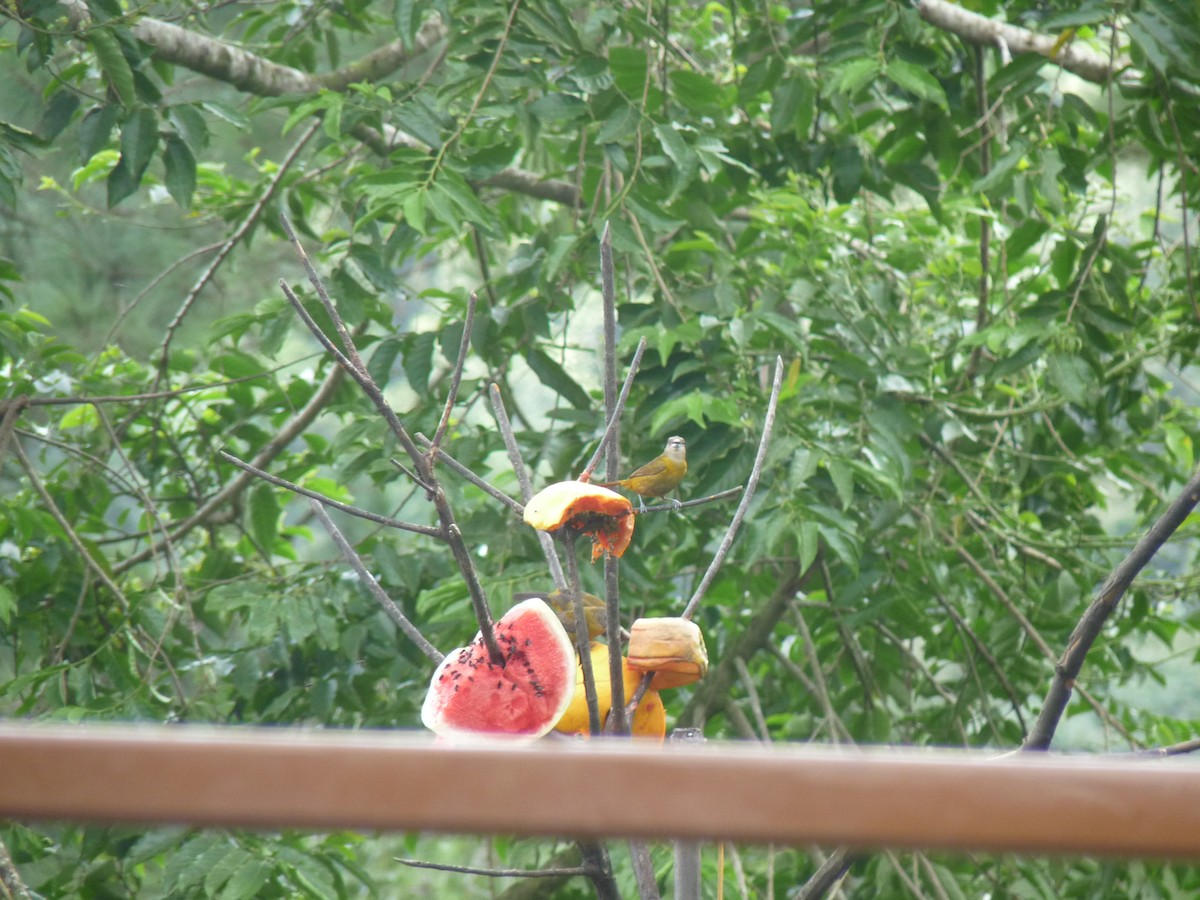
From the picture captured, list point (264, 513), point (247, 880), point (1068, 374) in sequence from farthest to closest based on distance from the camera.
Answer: point (264, 513), point (1068, 374), point (247, 880)

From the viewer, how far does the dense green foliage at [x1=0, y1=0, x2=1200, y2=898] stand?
5.23 ft

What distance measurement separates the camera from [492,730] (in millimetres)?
700

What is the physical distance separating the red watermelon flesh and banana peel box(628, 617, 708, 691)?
0.15 ft

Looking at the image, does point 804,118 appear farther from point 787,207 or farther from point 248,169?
point 248,169

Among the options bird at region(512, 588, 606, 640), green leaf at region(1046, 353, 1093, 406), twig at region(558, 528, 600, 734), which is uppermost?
twig at region(558, 528, 600, 734)

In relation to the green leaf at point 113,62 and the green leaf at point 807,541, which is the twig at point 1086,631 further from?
the green leaf at point 113,62

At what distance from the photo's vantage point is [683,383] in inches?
62.8

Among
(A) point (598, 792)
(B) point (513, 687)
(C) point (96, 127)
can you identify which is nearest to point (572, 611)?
(B) point (513, 687)

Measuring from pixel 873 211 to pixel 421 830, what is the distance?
2.22 m

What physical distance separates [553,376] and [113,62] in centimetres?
75

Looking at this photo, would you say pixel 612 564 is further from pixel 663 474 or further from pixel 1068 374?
pixel 1068 374

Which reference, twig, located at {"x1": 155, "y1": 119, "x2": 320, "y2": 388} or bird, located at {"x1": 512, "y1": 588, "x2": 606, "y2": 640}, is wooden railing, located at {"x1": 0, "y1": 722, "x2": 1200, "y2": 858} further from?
twig, located at {"x1": 155, "y1": 119, "x2": 320, "y2": 388}

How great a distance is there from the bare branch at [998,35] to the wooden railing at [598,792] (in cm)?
187

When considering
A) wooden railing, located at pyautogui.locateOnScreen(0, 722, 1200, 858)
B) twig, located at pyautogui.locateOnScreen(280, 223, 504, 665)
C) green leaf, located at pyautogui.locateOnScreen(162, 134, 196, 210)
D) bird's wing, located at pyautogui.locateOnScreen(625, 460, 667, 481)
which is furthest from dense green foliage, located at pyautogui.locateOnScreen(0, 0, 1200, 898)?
wooden railing, located at pyautogui.locateOnScreen(0, 722, 1200, 858)
